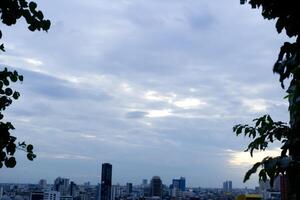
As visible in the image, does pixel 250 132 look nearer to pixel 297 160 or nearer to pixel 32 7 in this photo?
pixel 297 160

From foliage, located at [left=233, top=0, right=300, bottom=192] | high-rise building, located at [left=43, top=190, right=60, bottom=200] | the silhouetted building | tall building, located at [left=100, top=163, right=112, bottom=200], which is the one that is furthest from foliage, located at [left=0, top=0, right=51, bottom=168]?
high-rise building, located at [left=43, top=190, right=60, bottom=200]

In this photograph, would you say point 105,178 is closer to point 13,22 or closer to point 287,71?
point 13,22

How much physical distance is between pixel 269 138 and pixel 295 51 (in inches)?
35.9

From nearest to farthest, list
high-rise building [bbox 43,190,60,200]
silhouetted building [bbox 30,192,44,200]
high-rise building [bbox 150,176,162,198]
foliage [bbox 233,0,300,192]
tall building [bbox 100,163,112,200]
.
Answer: foliage [bbox 233,0,300,192] → tall building [bbox 100,163,112,200] → silhouetted building [bbox 30,192,44,200] → high-rise building [bbox 150,176,162,198] → high-rise building [bbox 43,190,60,200]

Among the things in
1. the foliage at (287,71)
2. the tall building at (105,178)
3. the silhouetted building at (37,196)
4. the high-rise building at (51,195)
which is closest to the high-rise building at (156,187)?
the high-rise building at (51,195)

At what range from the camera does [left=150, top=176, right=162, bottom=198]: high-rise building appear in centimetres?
17088

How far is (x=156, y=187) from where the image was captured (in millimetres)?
175625

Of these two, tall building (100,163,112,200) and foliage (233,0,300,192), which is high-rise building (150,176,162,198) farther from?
foliage (233,0,300,192)

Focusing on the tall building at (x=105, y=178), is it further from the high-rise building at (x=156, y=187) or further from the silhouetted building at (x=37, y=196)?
the silhouetted building at (x=37, y=196)

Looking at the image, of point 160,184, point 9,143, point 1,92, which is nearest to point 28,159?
point 9,143

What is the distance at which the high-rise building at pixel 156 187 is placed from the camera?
17088 cm

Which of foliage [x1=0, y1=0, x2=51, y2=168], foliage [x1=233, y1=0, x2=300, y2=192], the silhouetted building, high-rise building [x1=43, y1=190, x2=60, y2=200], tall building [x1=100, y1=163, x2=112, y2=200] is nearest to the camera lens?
foliage [x1=233, y1=0, x2=300, y2=192]

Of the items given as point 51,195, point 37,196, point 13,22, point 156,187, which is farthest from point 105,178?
point 13,22

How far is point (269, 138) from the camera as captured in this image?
10.3 feet
